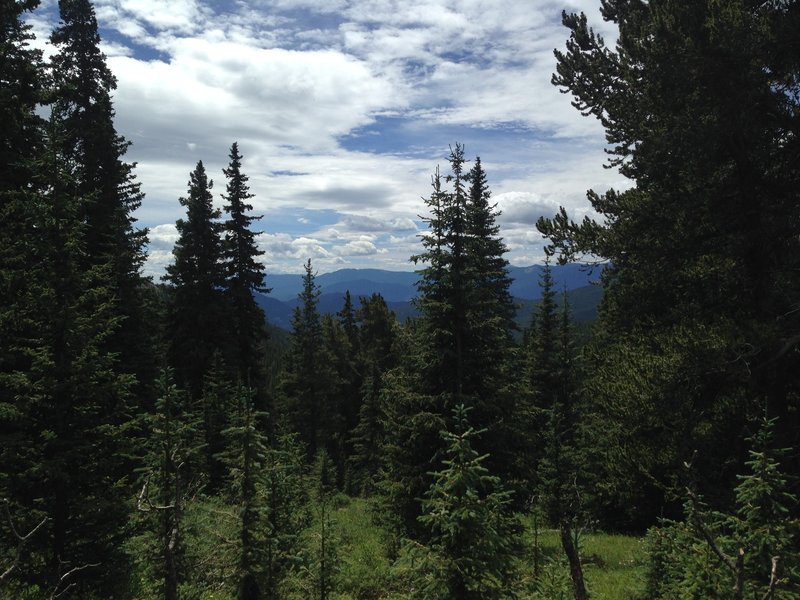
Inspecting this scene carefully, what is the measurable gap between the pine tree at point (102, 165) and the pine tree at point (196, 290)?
4.77 metres

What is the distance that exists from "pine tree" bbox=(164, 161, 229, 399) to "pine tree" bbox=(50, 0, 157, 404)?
477cm

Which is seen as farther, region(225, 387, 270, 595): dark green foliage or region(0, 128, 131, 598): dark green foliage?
region(0, 128, 131, 598): dark green foliage

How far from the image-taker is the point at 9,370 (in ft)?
39.8

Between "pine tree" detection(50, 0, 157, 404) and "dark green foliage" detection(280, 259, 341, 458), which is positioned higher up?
"pine tree" detection(50, 0, 157, 404)

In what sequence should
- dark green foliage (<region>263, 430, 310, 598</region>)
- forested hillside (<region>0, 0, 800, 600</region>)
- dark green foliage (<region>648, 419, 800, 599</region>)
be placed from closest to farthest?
1. dark green foliage (<region>648, 419, 800, 599</region>)
2. forested hillside (<region>0, 0, 800, 600</region>)
3. dark green foliage (<region>263, 430, 310, 598</region>)

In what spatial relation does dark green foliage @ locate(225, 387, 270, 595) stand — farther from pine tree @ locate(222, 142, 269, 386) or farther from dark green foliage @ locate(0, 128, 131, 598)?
pine tree @ locate(222, 142, 269, 386)

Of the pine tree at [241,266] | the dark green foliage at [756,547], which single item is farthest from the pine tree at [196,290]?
the dark green foliage at [756,547]

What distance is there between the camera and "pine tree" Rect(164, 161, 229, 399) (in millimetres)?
28234

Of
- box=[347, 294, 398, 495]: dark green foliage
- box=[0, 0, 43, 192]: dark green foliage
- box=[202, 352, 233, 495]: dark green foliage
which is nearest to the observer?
box=[0, 0, 43, 192]: dark green foliage

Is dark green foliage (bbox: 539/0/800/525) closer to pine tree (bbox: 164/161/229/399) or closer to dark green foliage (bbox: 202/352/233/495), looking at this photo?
dark green foliage (bbox: 202/352/233/495)

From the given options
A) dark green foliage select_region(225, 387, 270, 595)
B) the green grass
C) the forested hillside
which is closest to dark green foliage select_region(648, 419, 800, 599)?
the forested hillside

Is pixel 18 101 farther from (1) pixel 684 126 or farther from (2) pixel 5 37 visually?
(1) pixel 684 126

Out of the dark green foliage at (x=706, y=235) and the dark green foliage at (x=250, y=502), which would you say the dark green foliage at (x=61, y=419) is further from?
the dark green foliage at (x=706, y=235)

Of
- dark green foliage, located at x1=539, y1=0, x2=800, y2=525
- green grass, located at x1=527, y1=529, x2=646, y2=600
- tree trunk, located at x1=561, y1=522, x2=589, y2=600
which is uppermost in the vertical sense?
dark green foliage, located at x1=539, y1=0, x2=800, y2=525
